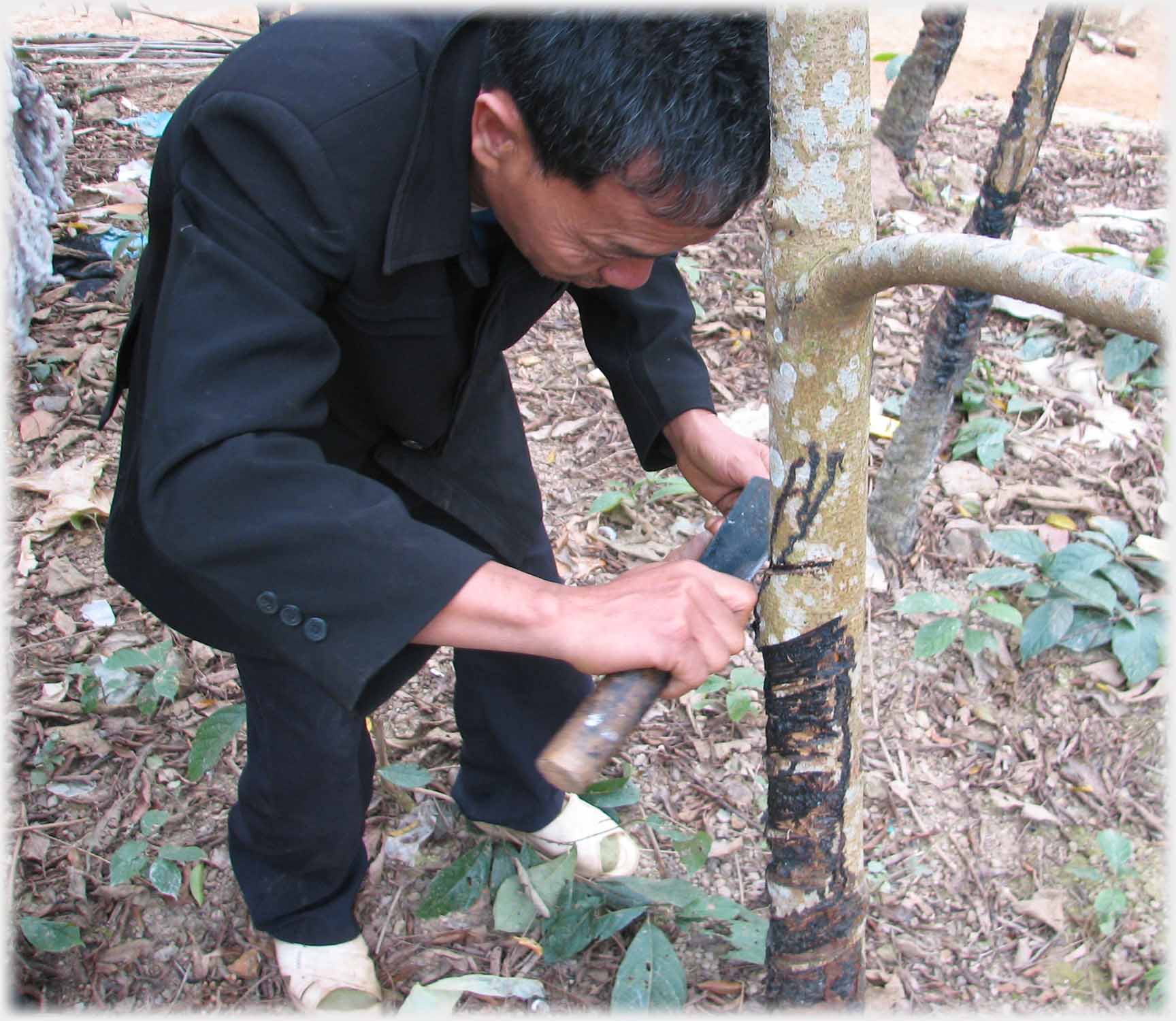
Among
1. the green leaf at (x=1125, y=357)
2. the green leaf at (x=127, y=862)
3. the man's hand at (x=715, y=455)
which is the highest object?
the green leaf at (x=1125, y=357)

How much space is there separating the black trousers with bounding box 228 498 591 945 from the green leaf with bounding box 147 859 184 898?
0.20m

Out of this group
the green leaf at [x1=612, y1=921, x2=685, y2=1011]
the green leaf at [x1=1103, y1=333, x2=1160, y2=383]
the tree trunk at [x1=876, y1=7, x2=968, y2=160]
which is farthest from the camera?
the tree trunk at [x1=876, y1=7, x2=968, y2=160]

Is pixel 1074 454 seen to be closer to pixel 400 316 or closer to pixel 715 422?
pixel 715 422

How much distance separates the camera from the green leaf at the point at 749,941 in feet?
6.44

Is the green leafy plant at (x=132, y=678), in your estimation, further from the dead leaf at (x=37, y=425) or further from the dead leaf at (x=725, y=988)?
the dead leaf at (x=725, y=988)

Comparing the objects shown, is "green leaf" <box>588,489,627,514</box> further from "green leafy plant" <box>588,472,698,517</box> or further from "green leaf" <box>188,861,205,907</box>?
"green leaf" <box>188,861,205,907</box>

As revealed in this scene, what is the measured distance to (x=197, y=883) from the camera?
7.13ft

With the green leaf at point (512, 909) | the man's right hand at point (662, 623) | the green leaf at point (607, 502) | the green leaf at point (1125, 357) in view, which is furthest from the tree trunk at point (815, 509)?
the green leaf at point (1125, 357)

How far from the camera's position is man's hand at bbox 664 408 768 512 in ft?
5.89

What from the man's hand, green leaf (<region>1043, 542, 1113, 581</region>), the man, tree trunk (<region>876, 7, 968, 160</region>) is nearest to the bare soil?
green leaf (<region>1043, 542, 1113, 581</region>)

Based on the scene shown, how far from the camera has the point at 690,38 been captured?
4.07 ft

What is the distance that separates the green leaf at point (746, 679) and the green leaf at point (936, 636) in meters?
0.39

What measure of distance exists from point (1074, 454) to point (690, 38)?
2.45 metres

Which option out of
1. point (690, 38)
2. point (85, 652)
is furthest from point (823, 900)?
point (85, 652)
